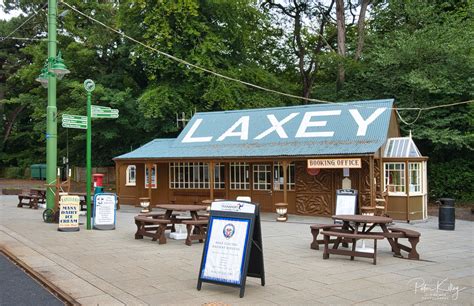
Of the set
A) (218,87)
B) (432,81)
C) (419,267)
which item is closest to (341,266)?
(419,267)

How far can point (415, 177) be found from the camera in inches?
640

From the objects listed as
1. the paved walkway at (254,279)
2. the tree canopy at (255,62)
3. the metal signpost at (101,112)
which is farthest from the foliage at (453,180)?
the metal signpost at (101,112)

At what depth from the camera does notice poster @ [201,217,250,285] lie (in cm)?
634

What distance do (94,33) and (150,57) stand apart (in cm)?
601

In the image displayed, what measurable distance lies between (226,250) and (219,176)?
13.9 m

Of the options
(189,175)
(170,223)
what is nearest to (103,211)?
(170,223)

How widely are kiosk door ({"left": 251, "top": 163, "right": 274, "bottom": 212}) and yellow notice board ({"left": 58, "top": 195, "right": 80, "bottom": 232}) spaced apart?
26.8 feet

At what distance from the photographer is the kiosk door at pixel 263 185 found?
1895cm

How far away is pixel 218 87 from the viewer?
26.9m

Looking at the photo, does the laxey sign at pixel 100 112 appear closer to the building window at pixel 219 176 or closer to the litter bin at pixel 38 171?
the building window at pixel 219 176

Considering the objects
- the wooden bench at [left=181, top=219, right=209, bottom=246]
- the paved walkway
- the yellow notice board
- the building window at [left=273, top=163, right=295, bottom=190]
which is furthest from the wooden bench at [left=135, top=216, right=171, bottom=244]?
the building window at [left=273, top=163, right=295, bottom=190]

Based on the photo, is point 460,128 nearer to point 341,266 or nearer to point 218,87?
point 218,87

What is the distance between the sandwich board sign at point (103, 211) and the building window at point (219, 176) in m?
7.43

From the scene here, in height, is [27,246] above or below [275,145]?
below
